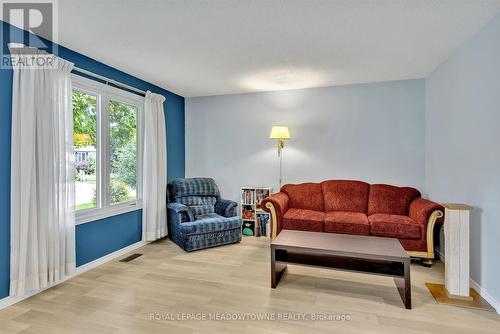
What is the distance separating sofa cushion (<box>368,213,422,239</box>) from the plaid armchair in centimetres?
181

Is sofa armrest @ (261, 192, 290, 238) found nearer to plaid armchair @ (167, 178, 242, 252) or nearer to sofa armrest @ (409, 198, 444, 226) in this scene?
plaid armchair @ (167, 178, 242, 252)

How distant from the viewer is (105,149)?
3.32m

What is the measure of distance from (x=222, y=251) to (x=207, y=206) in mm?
956

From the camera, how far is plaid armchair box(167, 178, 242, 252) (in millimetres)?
3615

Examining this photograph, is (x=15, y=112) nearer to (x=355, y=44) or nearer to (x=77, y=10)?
(x=77, y=10)

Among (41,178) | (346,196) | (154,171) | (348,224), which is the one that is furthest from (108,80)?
(346,196)

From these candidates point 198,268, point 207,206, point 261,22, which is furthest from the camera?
point 207,206

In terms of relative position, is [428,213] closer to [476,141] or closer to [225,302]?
[476,141]

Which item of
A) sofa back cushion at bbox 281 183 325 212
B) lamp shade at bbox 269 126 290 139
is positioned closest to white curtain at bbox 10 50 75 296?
lamp shade at bbox 269 126 290 139

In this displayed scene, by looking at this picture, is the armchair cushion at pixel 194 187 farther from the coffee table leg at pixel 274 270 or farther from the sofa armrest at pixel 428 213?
the sofa armrest at pixel 428 213

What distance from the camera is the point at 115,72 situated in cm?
340

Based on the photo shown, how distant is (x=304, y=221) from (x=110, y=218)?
245 centimetres

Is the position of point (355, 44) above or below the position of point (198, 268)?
above

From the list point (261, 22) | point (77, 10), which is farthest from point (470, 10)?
point (77, 10)
